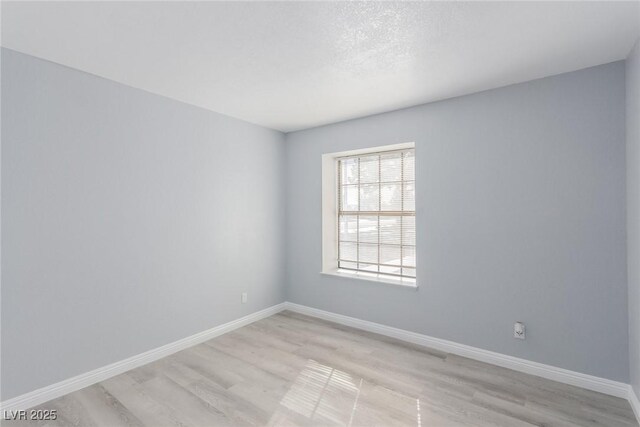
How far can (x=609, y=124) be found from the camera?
2318 millimetres

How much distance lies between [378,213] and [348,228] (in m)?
0.53

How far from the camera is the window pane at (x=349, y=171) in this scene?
13.4 feet

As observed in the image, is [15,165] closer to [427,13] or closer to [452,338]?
[427,13]

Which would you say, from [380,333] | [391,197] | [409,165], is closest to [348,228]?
[391,197]

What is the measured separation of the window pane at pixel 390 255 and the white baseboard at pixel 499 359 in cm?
74

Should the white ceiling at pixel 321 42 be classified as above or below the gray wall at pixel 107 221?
above

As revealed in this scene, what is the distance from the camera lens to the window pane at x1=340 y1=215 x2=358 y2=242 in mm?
4094

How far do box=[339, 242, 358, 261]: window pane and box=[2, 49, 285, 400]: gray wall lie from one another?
1.27m

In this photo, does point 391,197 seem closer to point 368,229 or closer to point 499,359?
point 368,229

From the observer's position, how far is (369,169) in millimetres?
3934

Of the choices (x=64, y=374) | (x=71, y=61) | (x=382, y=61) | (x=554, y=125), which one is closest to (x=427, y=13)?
(x=382, y=61)

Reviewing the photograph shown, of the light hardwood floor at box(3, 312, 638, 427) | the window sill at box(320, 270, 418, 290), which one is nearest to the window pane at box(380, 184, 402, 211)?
the window sill at box(320, 270, 418, 290)

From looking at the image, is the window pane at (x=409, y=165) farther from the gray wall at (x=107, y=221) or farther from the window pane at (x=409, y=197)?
the gray wall at (x=107, y=221)

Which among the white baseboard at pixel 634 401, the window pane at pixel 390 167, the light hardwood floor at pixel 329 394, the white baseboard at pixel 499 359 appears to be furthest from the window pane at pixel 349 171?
the white baseboard at pixel 634 401
